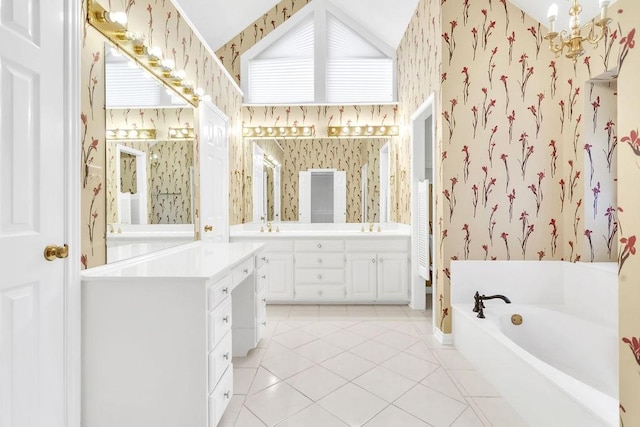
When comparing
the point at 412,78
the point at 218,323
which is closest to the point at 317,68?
the point at 412,78

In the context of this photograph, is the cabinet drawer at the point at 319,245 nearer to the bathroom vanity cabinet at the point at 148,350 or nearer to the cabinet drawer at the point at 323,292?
the cabinet drawer at the point at 323,292

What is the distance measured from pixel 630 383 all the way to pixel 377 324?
87.3 inches

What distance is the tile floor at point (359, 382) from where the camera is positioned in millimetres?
1734

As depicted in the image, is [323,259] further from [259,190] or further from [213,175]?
[213,175]

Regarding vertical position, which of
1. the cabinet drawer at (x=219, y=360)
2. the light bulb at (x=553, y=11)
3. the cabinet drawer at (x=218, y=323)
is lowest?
the cabinet drawer at (x=219, y=360)

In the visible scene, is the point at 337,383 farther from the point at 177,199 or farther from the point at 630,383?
the point at 177,199

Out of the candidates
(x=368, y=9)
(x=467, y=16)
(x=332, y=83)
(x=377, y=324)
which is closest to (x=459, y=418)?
(x=377, y=324)

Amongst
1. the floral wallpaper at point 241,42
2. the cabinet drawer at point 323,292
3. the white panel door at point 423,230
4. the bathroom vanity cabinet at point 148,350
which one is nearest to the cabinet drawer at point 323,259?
the cabinet drawer at point 323,292

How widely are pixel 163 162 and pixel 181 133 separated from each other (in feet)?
1.00

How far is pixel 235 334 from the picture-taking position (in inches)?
96.9

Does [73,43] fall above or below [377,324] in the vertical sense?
above

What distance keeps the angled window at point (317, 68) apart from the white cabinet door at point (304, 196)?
3.13 ft

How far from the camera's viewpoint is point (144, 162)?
7.02 ft

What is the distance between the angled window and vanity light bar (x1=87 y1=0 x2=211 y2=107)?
1596 millimetres
